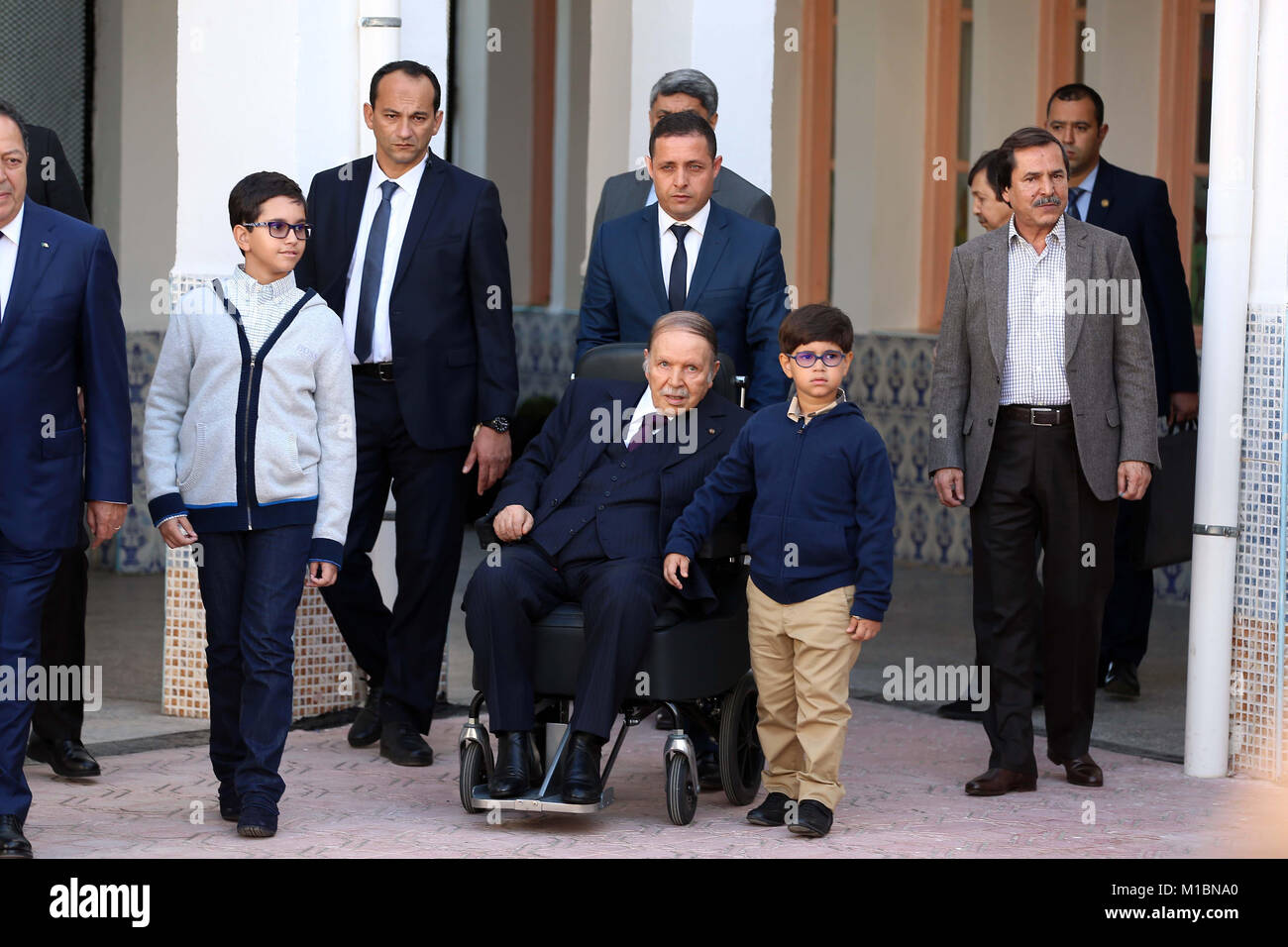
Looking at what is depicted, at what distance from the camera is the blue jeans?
17.9ft

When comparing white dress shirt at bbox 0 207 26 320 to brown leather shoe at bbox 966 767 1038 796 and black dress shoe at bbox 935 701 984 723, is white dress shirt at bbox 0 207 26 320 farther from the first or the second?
black dress shoe at bbox 935 701 984 723

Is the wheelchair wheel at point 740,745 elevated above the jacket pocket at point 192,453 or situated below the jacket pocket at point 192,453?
below

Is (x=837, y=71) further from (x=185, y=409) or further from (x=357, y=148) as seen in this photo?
(x=185, y=409)

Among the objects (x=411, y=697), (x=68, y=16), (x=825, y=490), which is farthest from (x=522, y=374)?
(x=825, y=490)

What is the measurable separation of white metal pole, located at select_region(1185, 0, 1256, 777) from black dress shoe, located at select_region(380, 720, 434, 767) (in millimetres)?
2398

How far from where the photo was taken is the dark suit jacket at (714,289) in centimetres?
638

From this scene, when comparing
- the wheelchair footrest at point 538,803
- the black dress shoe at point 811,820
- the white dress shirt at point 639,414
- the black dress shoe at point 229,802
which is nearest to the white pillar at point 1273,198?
the black dress shoe at point 811,820

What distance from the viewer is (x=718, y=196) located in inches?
282

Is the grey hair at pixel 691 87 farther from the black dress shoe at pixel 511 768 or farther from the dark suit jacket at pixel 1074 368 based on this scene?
the black dress shoe at pixel 511 768

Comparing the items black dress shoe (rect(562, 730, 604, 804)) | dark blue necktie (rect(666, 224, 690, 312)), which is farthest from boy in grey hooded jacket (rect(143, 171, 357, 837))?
dark blue necktie (rect(666, 224, 690, 312))

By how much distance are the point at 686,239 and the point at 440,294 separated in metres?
0.79

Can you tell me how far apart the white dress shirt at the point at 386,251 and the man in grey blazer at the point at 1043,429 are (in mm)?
1727

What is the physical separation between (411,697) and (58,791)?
3.68ft

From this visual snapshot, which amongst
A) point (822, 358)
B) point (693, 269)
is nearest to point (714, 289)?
point (693, 269)
